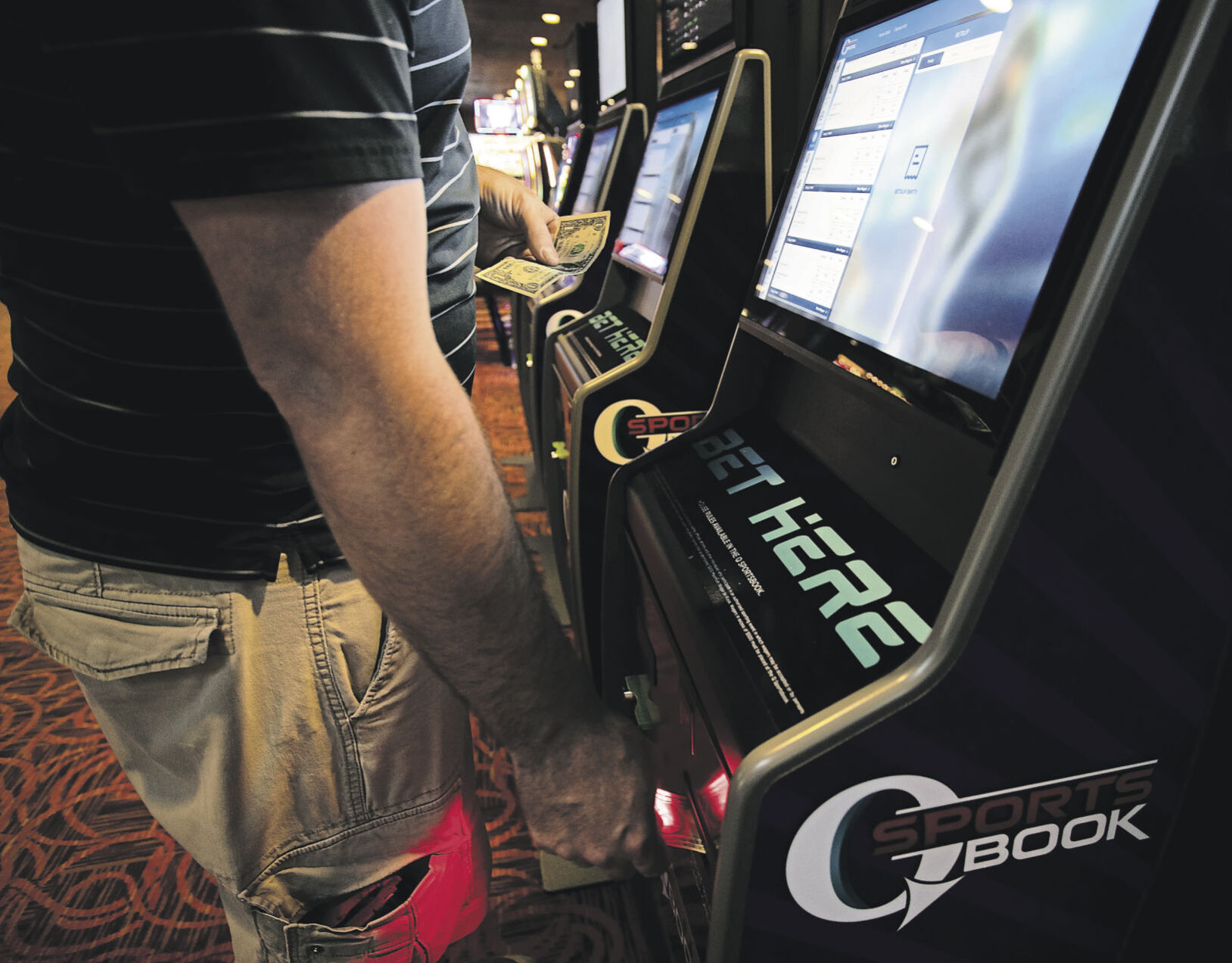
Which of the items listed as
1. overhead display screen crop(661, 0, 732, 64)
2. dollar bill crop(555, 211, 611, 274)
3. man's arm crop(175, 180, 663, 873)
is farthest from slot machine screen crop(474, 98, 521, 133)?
man's arm crop(175, 180, 663, 873)

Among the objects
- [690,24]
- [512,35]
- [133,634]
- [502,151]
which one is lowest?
[502,151]

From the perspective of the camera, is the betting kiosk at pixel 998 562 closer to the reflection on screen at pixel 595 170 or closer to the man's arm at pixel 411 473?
the man's arm at pixel 411 473

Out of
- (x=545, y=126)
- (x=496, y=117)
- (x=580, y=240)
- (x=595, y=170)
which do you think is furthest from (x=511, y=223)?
(x=496, y=117)

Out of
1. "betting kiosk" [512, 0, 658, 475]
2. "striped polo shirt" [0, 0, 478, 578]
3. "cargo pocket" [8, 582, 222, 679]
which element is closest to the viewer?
"striped polo shirt" [0, 0, 478, 578]

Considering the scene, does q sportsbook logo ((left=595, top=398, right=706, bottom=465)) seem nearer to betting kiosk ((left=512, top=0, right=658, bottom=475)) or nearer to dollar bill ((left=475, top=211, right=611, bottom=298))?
dollar bill ((left=475, top=211, right=611, bottom=298))

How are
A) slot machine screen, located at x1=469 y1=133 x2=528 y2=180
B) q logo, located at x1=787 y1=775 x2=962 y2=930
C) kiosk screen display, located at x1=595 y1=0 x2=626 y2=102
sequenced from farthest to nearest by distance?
slot machine screen, located at x1=469 y1=133 x2=528 y2=180
kiosk screen display, located at x1=595 y1=0 x2=626 y2=102
q logo, located at x1=787 y1=775 x2=962 y2=930

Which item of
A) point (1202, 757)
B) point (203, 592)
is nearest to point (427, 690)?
point (203, 592)

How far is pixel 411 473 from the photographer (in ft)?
1.66

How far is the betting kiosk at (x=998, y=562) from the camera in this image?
0.46 m

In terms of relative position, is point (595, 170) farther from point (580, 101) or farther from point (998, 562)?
point (998, 562)

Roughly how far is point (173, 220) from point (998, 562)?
1.91 ft

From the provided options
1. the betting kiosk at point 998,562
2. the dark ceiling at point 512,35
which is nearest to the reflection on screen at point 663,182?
the betting kiosk at point 998,562

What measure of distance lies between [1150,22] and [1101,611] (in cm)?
35

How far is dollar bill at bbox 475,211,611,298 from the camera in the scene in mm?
1039
